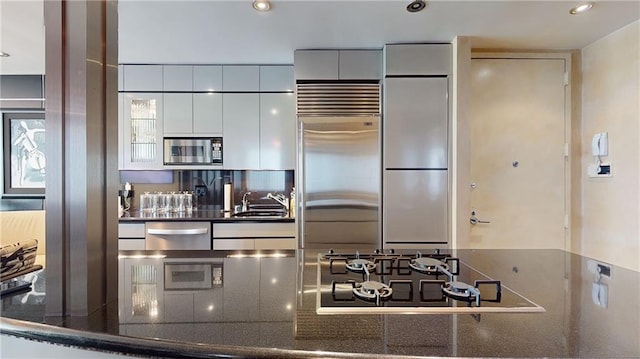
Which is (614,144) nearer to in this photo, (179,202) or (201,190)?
(201,190)

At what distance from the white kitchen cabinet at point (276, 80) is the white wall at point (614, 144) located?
252 cm

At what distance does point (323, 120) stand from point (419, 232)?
1.21 meters

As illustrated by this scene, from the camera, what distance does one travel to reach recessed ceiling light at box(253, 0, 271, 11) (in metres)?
2.05

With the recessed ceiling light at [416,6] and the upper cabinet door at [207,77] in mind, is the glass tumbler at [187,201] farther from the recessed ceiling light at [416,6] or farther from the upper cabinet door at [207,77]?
the recessed ceiling light at [416,6]

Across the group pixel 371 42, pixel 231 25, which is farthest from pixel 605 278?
pixel 231 25

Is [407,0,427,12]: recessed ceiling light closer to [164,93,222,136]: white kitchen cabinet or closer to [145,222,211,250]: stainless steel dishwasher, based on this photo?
[164,93,222,136]: white kitchen cabinet

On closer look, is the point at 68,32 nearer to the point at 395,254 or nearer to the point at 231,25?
the point at 395,254

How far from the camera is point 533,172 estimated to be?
2873mm

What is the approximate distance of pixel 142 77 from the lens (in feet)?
10.2

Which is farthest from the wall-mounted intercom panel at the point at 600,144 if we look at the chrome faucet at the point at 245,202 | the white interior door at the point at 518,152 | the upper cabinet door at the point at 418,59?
the chrome faucet at the point at 245,202

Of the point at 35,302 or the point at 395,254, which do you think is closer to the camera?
the point at 35,302

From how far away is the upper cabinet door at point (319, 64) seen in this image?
279 cm

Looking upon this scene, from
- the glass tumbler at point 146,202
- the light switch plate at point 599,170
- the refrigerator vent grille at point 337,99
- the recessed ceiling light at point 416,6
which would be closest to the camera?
the recessed ceiling light at point 416,6

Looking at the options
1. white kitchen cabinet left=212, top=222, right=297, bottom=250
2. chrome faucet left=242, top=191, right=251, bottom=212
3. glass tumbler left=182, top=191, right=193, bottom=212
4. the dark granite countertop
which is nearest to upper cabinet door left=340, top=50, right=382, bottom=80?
white kitchen cabinet left=212, top=222, right=297, bottom=250
